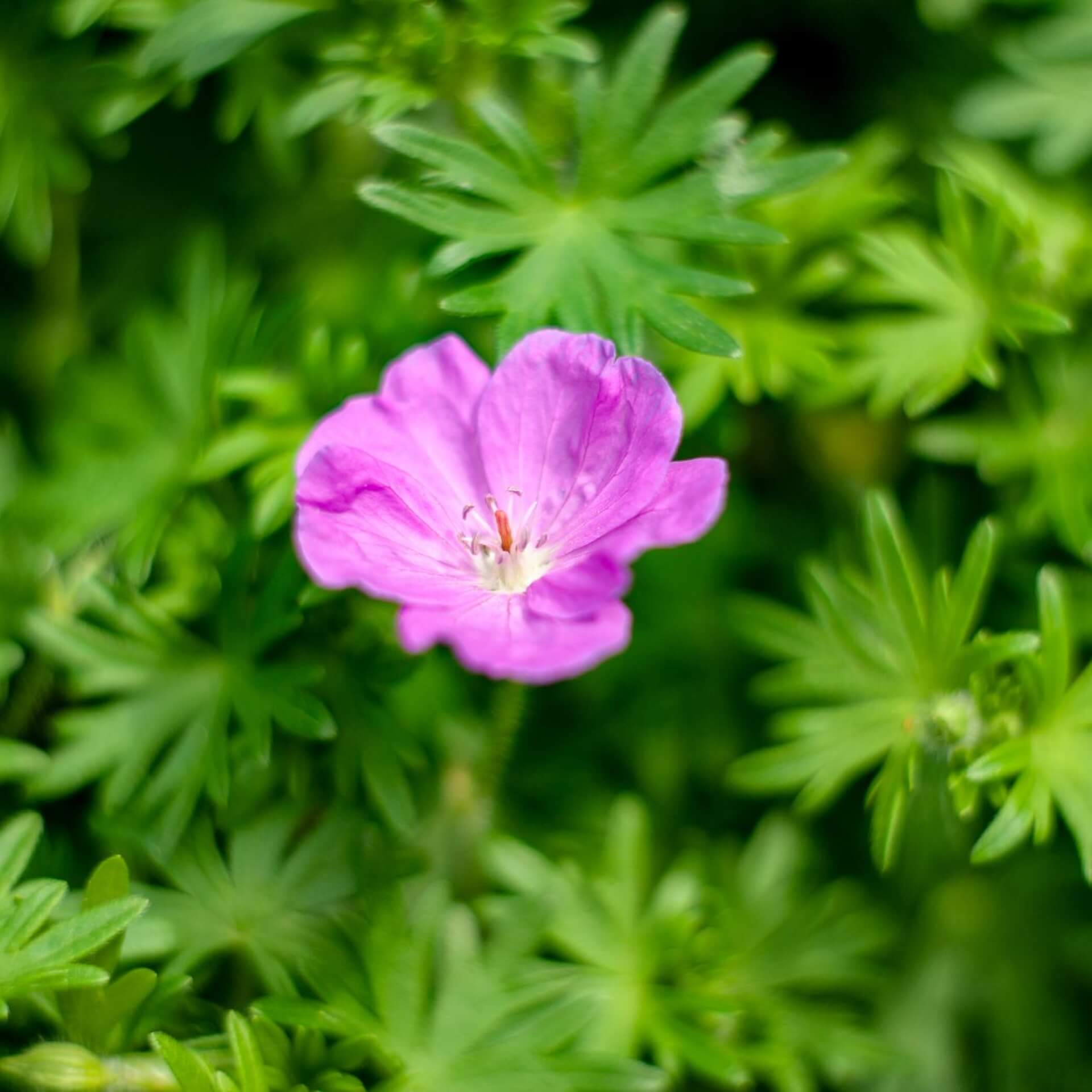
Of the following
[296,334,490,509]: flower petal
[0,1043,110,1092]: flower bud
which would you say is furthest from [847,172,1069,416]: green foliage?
[0,1043,110,1092]: flower bud

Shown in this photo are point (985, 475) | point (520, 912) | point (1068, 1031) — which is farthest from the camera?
point (1068, 1031)

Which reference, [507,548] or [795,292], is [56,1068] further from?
[795,292]

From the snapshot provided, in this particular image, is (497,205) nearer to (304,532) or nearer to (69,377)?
(304,532)

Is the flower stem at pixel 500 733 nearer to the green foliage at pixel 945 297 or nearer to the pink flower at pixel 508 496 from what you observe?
the pink flower at pixel 508 496

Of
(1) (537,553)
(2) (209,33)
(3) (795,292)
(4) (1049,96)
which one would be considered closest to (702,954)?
(1) (537,553)

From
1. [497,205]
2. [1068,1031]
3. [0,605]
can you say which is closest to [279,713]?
[0,605]
